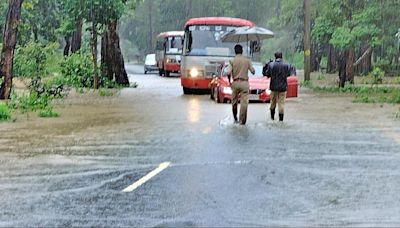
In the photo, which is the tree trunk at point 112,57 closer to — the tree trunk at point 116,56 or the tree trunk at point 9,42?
the tree trunk at point 116,56

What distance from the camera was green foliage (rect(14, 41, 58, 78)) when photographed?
31219 millimetres

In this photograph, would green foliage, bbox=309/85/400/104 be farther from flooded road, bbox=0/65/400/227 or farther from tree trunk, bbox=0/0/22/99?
tree trunk, bbox=0/0/22/99

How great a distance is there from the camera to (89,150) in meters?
13.2

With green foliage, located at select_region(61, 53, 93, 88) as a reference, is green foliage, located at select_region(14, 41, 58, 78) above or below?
above

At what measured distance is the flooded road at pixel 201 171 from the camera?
311 inches

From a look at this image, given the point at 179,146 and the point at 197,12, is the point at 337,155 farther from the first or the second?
the point at 197,12

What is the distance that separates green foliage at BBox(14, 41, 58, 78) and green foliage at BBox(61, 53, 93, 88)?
102cm

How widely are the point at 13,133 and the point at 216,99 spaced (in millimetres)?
10898

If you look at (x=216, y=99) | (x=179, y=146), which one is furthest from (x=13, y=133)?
(x=216, y=99)

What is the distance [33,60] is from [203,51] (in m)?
7.67

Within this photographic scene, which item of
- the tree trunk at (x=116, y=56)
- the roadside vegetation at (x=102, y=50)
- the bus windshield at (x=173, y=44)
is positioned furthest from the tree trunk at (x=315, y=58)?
the tree trunk at (x=116, y=56)

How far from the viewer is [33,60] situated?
106 ft

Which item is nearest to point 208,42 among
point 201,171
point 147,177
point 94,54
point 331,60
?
point 94,54

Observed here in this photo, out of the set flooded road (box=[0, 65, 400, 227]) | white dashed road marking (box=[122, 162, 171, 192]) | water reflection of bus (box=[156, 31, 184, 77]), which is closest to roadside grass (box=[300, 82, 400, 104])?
flooded road (box=[0, 65, 400, 227])
